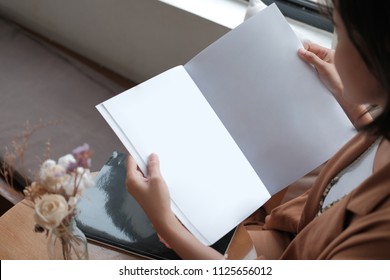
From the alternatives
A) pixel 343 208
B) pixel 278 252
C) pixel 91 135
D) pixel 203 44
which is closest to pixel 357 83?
pixel 343 208

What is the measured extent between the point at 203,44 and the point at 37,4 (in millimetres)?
704

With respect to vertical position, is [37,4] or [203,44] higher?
[37,4]

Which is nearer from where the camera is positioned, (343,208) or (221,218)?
(343,208)

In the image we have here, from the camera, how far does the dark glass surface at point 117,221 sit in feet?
3.14

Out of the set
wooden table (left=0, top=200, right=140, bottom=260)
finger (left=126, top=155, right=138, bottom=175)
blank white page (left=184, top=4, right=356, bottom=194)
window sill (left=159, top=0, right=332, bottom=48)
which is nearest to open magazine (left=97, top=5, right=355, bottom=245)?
blank white page (left=184, top=4, right=356, bottom=194)

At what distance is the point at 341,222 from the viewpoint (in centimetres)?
78

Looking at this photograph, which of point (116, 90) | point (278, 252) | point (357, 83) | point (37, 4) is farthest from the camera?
point (37, 4)

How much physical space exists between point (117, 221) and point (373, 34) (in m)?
0.60

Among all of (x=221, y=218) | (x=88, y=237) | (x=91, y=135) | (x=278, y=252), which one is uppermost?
(x=91, y=135)

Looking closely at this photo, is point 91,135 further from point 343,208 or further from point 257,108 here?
point 343,208

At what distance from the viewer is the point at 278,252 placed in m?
1.01

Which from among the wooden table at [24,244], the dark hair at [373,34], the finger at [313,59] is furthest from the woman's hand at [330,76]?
the wooden table at [24,244]

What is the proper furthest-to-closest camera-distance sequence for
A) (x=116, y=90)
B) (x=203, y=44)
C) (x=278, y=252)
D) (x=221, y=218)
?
(x=116, y=90), (x=203, y=44), (x=278, y=252), (x=221, y=218)

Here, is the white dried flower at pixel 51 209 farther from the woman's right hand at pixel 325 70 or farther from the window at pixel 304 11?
the window at pixel 304 11
